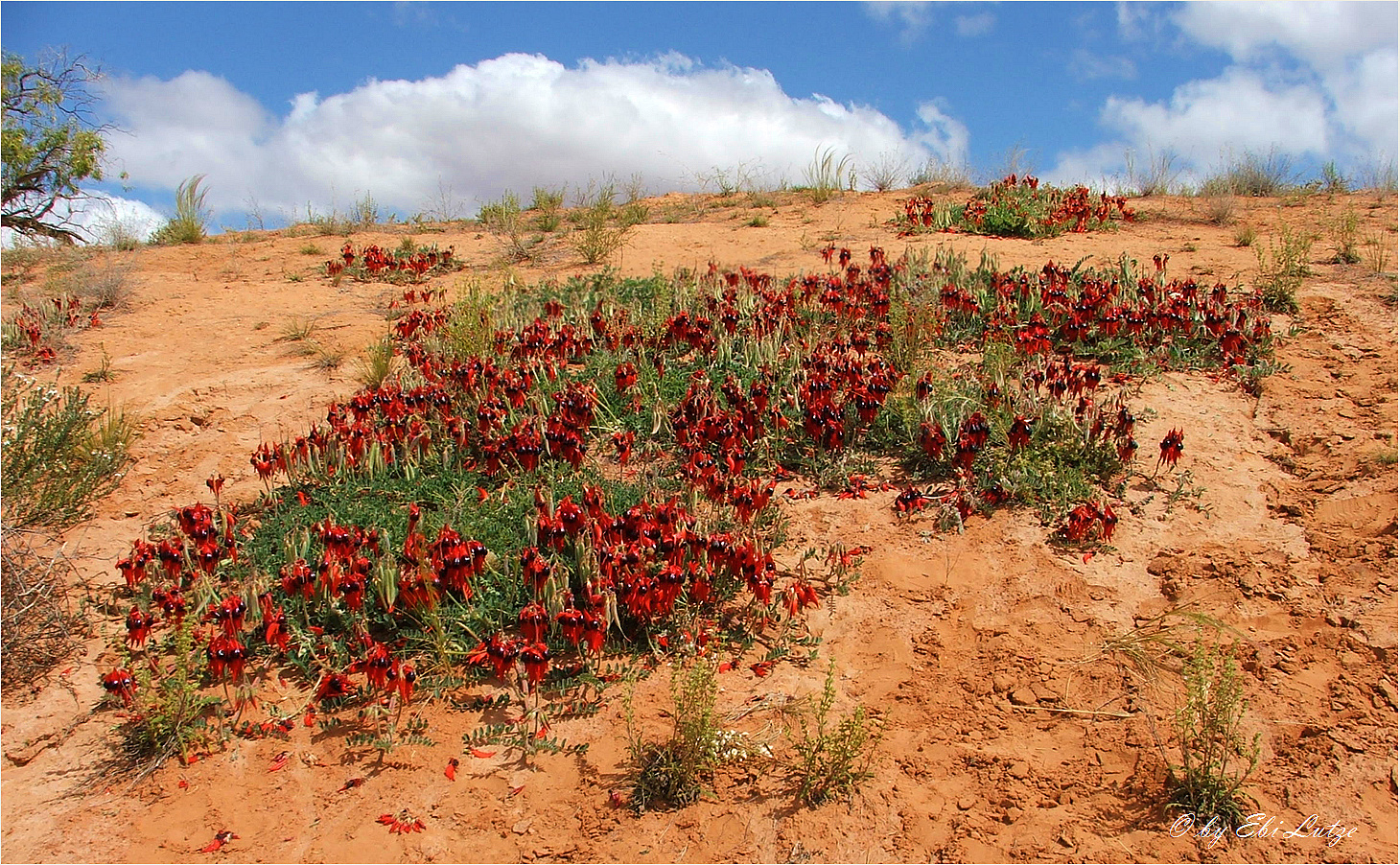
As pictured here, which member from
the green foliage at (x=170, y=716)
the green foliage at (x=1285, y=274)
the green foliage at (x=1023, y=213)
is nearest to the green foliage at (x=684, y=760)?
the green foliage at (x=170, y=716)

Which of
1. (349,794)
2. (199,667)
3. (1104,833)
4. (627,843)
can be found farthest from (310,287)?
(1104,833)

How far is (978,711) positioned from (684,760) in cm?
109

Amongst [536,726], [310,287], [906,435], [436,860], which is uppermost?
[310,287]

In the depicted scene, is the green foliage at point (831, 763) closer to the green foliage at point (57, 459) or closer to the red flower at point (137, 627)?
the red flower at point (137, 627)

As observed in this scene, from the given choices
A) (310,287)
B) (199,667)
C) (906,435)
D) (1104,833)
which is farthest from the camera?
(310,287)

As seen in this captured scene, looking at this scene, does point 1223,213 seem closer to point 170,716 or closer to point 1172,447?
point 1172,447

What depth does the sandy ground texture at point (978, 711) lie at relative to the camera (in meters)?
2.85

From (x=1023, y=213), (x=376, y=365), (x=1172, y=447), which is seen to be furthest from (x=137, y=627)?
(x=1023, y=213)

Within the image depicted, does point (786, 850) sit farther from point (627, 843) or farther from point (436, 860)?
point (436, 860)

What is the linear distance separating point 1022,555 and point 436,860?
2.71 metres

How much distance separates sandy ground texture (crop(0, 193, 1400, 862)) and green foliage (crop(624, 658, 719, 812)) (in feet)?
0.21

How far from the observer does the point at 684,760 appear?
303 cm

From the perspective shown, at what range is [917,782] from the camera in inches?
119

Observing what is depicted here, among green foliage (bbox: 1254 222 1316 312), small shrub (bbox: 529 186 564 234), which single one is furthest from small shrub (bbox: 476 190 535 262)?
green foliage (bbox: 1254 222 1316 312)
